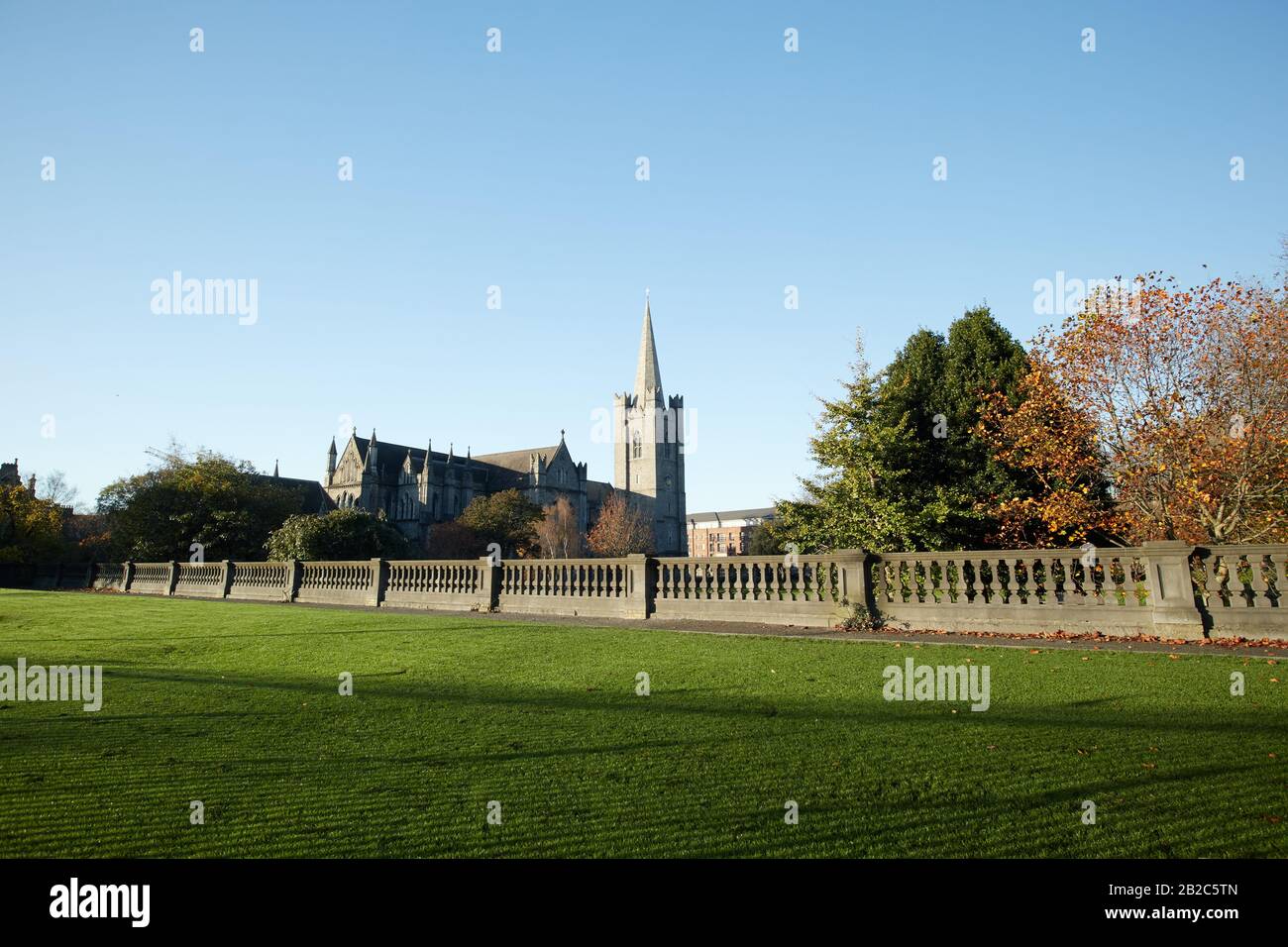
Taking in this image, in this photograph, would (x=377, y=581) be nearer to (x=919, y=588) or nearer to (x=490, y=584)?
(x=490, y=584)

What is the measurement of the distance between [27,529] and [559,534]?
167 feet

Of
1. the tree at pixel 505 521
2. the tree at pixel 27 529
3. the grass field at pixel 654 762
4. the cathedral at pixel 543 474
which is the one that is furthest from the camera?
the cathedral at pixel 543 474

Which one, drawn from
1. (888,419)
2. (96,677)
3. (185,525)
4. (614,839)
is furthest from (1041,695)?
(185,525)

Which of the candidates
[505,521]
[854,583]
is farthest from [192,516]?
[854,583]

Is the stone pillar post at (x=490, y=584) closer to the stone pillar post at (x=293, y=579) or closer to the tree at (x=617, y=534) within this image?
the stone pillar post at (x=293, y=579)

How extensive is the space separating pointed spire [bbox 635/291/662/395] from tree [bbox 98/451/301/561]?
284 feet

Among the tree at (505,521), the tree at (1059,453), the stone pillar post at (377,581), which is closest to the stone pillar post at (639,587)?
the stone pillar post at (377,581)

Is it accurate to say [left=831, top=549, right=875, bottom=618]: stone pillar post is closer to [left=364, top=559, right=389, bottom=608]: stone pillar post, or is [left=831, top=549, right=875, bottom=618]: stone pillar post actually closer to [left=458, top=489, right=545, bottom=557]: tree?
[left=364, top=559, right=389, bottom=608]: stone pillar post

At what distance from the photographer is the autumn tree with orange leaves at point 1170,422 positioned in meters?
17.9

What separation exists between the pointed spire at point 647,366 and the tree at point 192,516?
8643cm

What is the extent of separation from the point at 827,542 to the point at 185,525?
4207 cm

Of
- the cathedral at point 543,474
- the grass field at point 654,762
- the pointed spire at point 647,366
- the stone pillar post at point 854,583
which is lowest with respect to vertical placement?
the grass field at point 654,762

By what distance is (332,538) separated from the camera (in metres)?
34.8

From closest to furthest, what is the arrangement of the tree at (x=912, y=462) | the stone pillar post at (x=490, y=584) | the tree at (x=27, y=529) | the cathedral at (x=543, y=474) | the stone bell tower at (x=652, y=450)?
1. the stone pillar post at (x=490, y=584)
2. the tree at (x=912, y=462)
3. the tree at (x=27, y=529)
4. the cathedral at (x=543, y=474)
5. the stone bell tower at (x=652, y=450)
